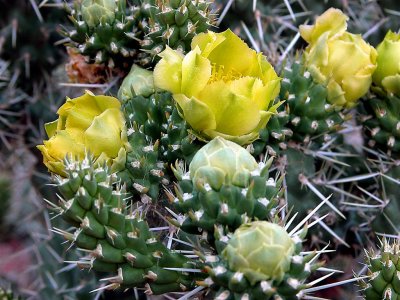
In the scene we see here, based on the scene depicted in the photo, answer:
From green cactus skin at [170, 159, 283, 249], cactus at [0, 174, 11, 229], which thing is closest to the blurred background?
cactus at [0, 174, 11, 229]

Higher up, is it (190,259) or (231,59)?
(231,59)

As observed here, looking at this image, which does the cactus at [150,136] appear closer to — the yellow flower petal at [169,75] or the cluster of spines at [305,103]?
the yellow flower petal at [169,75]

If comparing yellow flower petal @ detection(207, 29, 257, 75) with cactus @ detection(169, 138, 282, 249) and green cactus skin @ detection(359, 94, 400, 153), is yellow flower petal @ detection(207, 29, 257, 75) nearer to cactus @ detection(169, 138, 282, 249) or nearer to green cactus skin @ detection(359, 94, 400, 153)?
cactus @ detection(169, 138, 282, 249)

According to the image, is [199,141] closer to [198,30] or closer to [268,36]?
[198,30]

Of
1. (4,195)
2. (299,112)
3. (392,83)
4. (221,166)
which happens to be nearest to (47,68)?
(4,195)

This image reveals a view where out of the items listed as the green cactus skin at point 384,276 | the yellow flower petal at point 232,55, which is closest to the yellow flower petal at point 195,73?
the yellow flower petal at point 232,55

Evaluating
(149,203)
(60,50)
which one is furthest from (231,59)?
(60,50)
